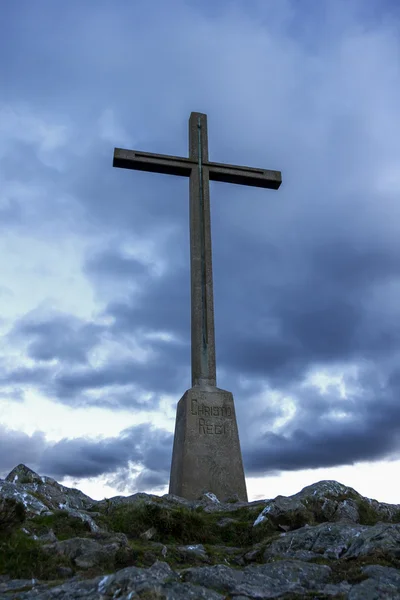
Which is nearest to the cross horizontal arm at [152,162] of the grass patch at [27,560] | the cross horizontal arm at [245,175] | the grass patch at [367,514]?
the cross horizontal arm at [245,175]

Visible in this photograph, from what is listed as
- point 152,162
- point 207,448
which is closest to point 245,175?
point 152,162

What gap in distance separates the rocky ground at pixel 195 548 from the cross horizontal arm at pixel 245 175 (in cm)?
1064

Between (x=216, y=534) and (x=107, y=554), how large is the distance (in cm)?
237

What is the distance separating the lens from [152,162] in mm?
15766

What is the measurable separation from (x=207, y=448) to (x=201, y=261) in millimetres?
5149

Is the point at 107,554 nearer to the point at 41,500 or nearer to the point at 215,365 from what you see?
the point at 41,500

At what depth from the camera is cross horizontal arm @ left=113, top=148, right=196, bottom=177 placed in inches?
617

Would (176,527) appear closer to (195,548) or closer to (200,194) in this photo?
(195,548)

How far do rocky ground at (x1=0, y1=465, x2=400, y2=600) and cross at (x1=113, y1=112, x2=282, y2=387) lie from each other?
18.0 feet

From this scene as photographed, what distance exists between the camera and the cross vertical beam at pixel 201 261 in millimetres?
13414

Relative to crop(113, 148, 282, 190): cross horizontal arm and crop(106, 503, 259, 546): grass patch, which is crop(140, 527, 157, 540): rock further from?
crop(113, 148, 282, 190): cross horizontal arm

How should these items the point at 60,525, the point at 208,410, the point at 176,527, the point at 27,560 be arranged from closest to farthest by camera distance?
the point at 27,560
the point at 60,525
the point at 176,527
the point at 208,410

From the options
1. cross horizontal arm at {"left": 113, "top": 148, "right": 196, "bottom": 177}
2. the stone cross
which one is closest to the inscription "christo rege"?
the stone cross

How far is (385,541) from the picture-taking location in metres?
4.95
